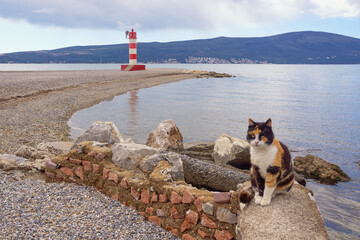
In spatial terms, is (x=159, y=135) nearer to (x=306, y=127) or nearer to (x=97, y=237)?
(x=97, y=237)

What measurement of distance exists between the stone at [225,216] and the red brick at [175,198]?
31.3 inches

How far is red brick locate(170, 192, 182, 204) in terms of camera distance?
5.34m

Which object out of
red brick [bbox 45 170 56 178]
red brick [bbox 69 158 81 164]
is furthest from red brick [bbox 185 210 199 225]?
red brick [bbox 45 170 56 178]

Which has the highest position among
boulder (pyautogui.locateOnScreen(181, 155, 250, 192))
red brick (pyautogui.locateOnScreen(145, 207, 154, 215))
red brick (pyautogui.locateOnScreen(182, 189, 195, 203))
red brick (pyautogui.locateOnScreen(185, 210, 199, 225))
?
red brick (pyautogui.locateOnScreen(182, 189, 195, 203))

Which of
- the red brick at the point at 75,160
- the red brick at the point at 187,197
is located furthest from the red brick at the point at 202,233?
the red brick at the point at 75,160

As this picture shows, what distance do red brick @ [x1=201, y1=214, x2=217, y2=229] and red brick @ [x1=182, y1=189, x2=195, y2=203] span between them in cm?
34

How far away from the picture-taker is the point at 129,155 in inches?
259

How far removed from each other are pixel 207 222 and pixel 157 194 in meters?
1.18

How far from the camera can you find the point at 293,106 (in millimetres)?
31969

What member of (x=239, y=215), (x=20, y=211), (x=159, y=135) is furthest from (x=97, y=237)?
(x=159, y=135)

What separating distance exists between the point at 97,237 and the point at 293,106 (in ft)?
99.1

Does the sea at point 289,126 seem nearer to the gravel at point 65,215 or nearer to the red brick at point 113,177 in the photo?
the gravel at point 65,215

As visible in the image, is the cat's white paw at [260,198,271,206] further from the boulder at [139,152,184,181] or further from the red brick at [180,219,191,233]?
the boulder at [139,152,184,181]

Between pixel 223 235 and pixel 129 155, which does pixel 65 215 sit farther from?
pixel 223 235
